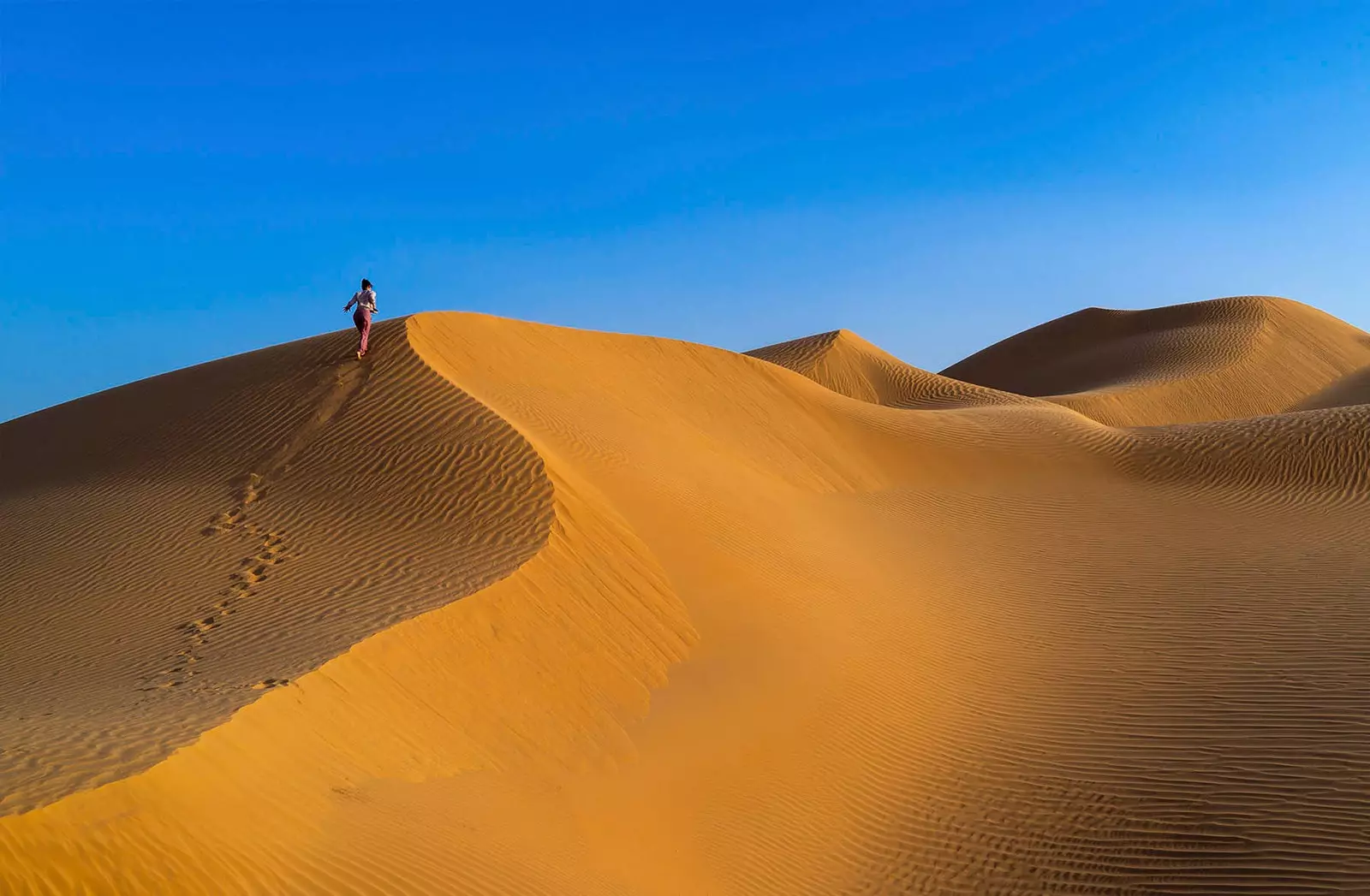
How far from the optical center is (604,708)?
904 cm

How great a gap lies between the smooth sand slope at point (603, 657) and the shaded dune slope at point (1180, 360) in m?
20.2

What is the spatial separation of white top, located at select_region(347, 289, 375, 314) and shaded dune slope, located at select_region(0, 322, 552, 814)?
1076mm

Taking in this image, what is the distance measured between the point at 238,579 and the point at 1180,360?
43.4 m

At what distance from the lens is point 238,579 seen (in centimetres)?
1016

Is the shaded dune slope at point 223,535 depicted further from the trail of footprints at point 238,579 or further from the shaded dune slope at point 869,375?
the shaded dune slope at point 869,375

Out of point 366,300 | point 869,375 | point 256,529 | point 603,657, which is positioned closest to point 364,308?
point 366,300

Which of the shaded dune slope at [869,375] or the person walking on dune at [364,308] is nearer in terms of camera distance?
the person walking on dune at [364,308]

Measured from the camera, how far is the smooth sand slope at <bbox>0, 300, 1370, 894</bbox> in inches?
246

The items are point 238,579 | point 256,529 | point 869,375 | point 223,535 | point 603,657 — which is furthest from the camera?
point 869,375

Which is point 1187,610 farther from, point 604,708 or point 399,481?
point 399,481

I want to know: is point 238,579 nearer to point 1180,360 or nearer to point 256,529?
point 256,529

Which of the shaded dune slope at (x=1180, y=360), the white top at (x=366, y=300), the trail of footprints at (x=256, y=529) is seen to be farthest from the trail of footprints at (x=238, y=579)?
the shaded dune slope at (x=1180, y=360)

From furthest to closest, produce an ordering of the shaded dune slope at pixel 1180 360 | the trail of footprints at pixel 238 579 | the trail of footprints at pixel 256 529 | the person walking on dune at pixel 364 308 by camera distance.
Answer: the shaded dune slope at pixel 1180 360 < the person walking on dune at pixel 364 308 < the trail of footprints at pixel 256 529 < the trail of footprints at pixel 238 579

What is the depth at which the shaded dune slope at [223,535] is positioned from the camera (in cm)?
711
